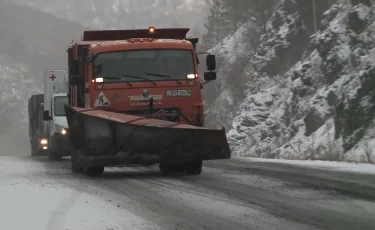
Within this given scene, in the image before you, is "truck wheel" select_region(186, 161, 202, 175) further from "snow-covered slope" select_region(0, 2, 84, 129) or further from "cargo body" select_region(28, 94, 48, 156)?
"snow-covered slope" select_region(0, 2, 84, 129)

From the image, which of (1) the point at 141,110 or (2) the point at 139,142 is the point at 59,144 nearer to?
(1) the point at 141,110

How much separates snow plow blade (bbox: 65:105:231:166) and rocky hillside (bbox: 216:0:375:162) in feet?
19.4

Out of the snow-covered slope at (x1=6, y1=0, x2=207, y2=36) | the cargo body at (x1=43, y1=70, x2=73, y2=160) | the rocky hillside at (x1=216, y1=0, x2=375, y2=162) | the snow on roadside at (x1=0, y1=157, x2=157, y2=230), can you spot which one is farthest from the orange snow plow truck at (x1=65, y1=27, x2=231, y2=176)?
the snow-covered slope at (x1=6, y1=0, x2=207, y2=36)

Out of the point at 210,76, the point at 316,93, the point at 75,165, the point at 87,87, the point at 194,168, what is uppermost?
the point at 316,93

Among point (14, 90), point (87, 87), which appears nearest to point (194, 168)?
point (87, 87)

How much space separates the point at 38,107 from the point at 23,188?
72.4 ft

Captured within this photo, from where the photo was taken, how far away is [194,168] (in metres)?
12.7

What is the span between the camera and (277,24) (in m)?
47.4

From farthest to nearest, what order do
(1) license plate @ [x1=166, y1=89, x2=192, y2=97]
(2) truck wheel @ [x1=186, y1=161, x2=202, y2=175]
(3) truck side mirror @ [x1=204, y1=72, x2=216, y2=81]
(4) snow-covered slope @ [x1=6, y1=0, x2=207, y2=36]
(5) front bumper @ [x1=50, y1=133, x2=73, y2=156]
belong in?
(4) snow-covered slope @ [x1=6, y1=0, x2=207, y2=36], (5) front bumper @ [x1=50, y1=133, x2=73, y2=156], (3) truck side mirror @ [x1=204, y1=72, x2=216, y2=81], (1) license plate @ [x1=166, y1=89, x2=192, y2=97], (2) truck wheel @ [x1=186, y1=161, x2=202, y2=175]

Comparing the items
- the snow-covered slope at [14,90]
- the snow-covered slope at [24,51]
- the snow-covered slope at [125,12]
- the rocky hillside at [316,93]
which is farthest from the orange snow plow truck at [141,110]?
the snow-covered slope at [14,90]

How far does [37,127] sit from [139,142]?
19832mm

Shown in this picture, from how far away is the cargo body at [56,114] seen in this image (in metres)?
21.6

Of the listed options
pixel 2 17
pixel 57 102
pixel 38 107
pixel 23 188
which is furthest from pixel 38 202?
pixel 2 17

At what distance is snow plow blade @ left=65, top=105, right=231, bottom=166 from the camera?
11523 mm
